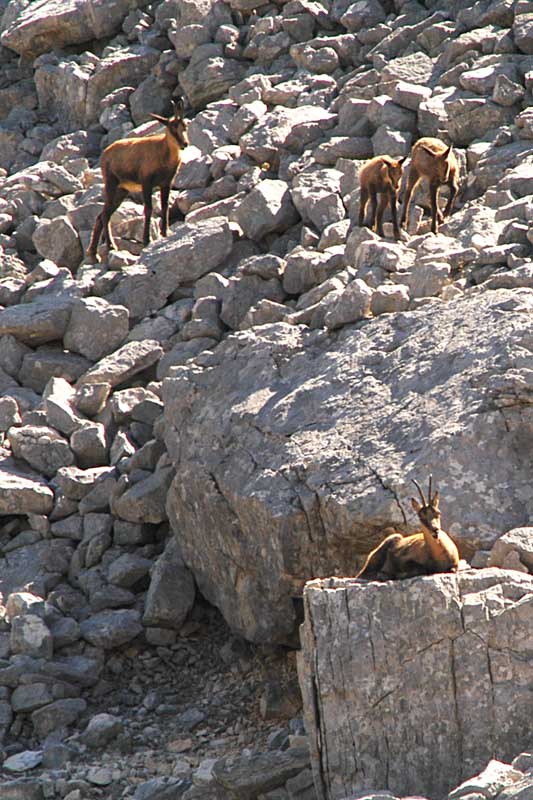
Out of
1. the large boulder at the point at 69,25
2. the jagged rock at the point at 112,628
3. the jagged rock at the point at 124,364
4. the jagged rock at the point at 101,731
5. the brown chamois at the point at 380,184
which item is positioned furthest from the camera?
the large boulder at the point at 69,25

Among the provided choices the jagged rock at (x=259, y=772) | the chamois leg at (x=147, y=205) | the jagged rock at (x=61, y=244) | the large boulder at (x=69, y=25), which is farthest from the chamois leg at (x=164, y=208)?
the jagged rock at (x=259, y=772)

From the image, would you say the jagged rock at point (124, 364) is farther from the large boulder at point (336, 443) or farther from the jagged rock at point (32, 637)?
the jagged rock at point (32, 637)

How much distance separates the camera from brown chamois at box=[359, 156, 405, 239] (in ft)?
50.4

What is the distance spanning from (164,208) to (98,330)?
209cm

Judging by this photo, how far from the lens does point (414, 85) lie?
18266mm

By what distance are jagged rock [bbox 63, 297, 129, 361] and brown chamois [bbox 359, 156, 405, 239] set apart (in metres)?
2.77

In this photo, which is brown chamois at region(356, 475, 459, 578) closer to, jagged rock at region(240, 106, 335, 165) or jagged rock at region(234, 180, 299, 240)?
jagged rock at region(234, 180, 299, 240)

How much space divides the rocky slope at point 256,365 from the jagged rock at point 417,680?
68 cm

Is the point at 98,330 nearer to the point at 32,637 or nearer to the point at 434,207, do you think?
the point at 434,207

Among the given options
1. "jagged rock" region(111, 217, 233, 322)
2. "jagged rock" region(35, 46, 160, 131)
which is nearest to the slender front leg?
"jagged rock" region(111, 217, 233, 322)

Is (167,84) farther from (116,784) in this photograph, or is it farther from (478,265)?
(116,784)

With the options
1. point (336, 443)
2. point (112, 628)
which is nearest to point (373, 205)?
point (336, 443)

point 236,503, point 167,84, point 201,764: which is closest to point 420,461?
point 236,503

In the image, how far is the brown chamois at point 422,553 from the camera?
970 centimetres
